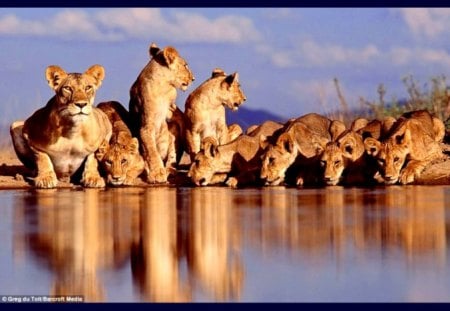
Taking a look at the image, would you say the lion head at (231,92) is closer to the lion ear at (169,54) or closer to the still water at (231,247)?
the lion ear at (169,54)

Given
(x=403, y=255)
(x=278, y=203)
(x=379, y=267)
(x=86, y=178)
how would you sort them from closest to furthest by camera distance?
(x=379, y=267)
(x=403, y=255)
(x=278, y=203)
(x=86, y=178)

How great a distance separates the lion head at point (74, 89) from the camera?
15484mm

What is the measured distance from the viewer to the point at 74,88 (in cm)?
1557

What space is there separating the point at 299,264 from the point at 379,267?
1.75ft

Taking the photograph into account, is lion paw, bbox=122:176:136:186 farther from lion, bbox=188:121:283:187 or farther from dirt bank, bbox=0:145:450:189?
lion, bbox=188:121:283:187

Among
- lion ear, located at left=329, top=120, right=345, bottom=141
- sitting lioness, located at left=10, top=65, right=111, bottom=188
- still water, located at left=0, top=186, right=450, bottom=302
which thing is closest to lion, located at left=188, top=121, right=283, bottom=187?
lion ear, located at left=329, top=120, right=345, bottom=141

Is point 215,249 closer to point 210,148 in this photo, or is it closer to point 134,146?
point 210,148

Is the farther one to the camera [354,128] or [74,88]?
[354,128]

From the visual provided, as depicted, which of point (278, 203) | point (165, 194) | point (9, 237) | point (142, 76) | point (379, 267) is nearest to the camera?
point (379, 267)

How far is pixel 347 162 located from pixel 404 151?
72cm

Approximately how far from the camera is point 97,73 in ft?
52.4
